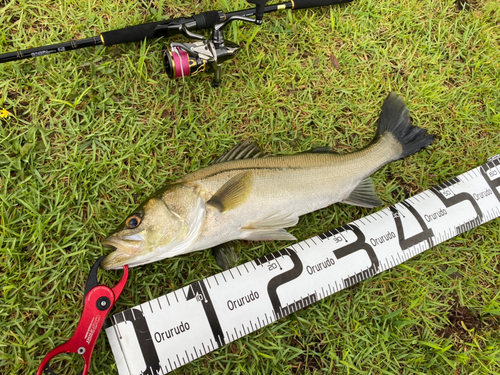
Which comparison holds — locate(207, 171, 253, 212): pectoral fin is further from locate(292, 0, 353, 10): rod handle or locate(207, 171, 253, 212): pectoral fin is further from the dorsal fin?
locate(292, 0, 353, 10): rod handle

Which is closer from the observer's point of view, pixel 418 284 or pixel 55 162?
pixel 55 162

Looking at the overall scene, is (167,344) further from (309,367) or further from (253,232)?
(309,367)

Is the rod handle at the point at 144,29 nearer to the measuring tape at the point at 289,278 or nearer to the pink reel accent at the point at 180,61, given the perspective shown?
the pink reel accent at the point at 180,61

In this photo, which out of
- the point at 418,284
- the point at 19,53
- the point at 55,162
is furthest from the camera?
the point at 418,284

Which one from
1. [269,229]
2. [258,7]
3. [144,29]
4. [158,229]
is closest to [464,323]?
[269,229]

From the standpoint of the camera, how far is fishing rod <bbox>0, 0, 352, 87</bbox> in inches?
109

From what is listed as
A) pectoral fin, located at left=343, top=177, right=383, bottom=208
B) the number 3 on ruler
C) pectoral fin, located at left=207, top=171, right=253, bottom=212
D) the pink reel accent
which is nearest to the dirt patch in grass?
the number 3 on ruler

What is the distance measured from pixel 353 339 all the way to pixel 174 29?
330 cm

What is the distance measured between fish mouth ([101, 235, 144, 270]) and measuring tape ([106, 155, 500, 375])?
1.48ft

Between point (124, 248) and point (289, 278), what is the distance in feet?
4.56

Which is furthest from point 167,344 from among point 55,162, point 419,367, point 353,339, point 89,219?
point 419,367

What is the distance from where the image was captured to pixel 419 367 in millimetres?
2869

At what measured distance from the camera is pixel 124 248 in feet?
7.61

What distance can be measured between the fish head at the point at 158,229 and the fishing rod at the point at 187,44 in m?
1.14
